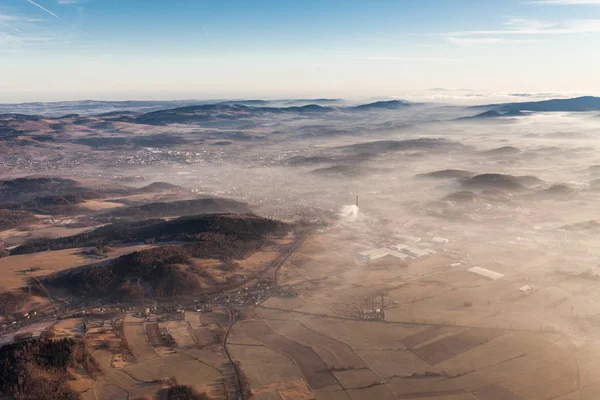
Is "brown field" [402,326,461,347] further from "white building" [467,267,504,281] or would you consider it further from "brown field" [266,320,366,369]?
"white building" [467,267,504,281]

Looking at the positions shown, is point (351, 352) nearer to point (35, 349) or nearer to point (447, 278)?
point (447, 278)

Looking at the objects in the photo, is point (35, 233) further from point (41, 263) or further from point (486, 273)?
point (486, 273)

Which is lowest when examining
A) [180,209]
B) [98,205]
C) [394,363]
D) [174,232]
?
[394,363]

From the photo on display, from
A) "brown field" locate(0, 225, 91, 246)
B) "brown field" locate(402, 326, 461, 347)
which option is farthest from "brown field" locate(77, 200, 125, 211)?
"brown field" locate(402, 326, 461, 347)

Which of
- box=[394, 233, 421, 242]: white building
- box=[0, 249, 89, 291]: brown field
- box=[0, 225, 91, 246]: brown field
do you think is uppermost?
box=[394, 233, 421, 242]: white building

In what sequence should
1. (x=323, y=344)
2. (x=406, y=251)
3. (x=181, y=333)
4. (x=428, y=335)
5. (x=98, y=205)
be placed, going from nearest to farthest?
(x=323, y=344), (x=428, y=335), (x=181, y=333), (x=406, y=251), (x=98, y=205)

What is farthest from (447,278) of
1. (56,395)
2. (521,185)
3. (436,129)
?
(436,129)

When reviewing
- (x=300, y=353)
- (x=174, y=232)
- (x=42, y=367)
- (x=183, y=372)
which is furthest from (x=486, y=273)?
(x=42, y=367)

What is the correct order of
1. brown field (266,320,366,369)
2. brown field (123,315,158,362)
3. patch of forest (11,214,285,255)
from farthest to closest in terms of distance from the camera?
patch of forest (11,214,285,255) → brown field (123,315,158,362) → brown field (266,320,366,369)

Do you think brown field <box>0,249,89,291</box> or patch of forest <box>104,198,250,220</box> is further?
patch of forest <box>104,198,250,220</box>

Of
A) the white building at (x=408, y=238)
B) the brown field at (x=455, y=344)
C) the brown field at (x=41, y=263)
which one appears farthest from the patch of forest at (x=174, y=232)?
the brown field at (x=455, y=344)

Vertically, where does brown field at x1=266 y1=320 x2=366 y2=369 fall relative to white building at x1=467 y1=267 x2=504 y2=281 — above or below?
below

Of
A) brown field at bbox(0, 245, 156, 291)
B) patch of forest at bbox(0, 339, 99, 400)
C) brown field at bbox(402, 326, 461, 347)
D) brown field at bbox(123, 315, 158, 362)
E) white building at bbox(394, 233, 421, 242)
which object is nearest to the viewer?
patch of forest at bbox(0, 339, 99, 400)
